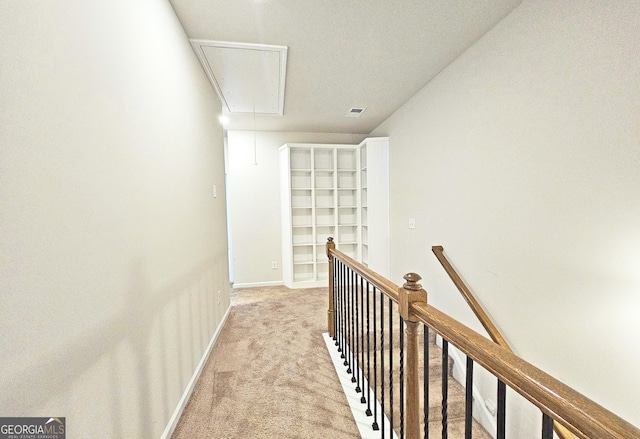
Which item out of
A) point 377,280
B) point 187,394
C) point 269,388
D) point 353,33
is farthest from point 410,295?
point 353,33

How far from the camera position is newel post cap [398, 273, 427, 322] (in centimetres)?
94

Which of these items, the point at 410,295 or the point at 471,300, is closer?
the point at 410,295

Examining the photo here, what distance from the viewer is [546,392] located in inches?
19.0

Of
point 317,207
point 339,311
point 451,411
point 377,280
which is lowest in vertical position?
point 451,411

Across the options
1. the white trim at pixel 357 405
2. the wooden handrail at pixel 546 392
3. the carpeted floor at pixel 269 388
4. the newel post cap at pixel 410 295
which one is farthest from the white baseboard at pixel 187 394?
the wooden handrail at pixel 546 392

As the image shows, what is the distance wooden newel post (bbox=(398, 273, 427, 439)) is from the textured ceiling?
1784 millimetres

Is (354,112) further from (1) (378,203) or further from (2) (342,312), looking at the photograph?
(2) (342,312)

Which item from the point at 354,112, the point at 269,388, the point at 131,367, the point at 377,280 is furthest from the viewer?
the point at 354,112

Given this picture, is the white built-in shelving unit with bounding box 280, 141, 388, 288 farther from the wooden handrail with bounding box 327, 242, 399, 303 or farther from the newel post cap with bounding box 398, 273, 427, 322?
the newel post cap with bounding box 398, 273, 427, 322

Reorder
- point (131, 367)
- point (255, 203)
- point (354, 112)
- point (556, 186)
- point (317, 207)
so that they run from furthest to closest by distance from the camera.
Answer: point (317, 207) → point (255, 203) → point (354, 112) → point (556, 186) → point (131, 367)

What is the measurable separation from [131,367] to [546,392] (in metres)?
1.42

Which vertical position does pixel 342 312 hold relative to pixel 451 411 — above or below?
above

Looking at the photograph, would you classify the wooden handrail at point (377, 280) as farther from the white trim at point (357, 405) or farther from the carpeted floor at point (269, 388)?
the carpeted floor at point (269, 388)

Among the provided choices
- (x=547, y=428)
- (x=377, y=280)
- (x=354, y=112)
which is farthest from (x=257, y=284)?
(x=547, y=428)
